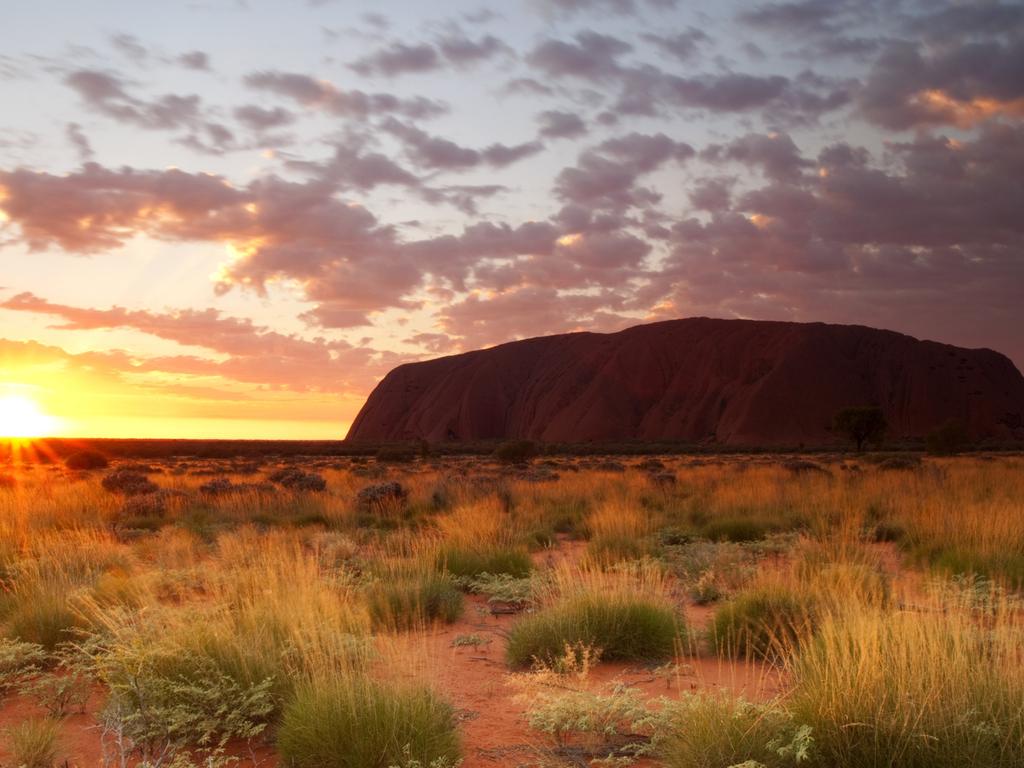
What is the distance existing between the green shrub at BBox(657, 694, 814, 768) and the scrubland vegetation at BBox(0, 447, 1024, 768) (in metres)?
0.01

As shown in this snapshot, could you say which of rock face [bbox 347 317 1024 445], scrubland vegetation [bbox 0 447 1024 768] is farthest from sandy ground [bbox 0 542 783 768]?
rock face [bbox 347 317 1024 445]

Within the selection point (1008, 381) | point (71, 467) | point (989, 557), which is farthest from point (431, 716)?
point (1008, 381)

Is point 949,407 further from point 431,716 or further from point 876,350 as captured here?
point 431,716

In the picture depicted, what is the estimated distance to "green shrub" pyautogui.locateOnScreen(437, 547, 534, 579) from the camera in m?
9.83

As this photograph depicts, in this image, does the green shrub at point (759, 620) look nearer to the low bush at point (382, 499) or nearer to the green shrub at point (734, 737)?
the green shrub at point (734, 737)

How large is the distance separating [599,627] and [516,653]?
2.32 ft

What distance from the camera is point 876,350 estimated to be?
95.0 m

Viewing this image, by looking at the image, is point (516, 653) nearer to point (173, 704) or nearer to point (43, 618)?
point (173, 704)

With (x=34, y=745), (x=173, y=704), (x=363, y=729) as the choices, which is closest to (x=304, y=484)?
(x=173, y=704)

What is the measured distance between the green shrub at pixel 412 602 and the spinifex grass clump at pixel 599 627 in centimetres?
119

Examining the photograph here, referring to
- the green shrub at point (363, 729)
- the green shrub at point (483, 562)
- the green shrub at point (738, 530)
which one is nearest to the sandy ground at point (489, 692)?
the green shrub at point (363, 729)

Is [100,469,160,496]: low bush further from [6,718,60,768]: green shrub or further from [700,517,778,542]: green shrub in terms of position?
[6,718,60,768]: green shrub

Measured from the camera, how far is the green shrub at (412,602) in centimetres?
708

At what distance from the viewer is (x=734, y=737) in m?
3.70
